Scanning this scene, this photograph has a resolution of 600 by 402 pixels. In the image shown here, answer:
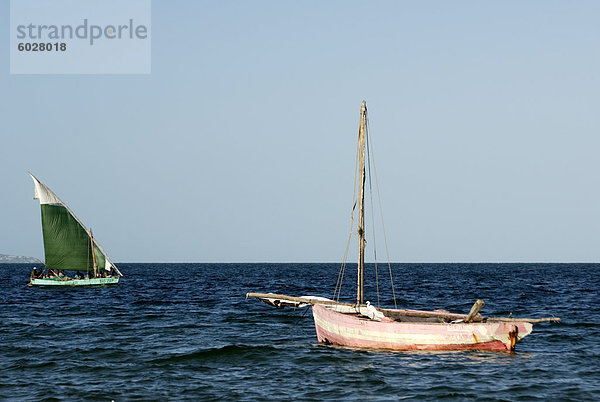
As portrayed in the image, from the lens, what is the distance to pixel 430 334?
965 inches

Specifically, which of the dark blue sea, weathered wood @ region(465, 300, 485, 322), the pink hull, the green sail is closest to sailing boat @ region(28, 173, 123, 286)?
the green sail

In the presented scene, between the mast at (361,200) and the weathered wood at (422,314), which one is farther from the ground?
the mast at (361,200)

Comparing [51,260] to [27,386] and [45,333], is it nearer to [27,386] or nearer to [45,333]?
[45,333]

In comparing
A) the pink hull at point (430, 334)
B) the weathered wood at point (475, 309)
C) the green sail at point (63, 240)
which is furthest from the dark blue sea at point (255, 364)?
the green sail at point (63, 240)

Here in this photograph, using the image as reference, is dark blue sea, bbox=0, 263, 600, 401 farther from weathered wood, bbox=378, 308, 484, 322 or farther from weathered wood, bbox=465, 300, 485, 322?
weathered wood, bbox=378, 308, 484, 322

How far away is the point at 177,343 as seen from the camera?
29.4 metres

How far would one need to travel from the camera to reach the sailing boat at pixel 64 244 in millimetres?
65562

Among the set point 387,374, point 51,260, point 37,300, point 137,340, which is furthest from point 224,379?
point 51,260

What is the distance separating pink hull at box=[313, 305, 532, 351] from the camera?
24.2 metres

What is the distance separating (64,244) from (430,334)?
52074 mm

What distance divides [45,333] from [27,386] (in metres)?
13.2

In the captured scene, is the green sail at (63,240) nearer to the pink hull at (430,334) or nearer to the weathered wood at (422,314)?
the weathered wood at (422,314)

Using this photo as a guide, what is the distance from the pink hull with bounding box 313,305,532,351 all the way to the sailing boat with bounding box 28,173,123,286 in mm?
48572

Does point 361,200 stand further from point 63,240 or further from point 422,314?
point 63,240
